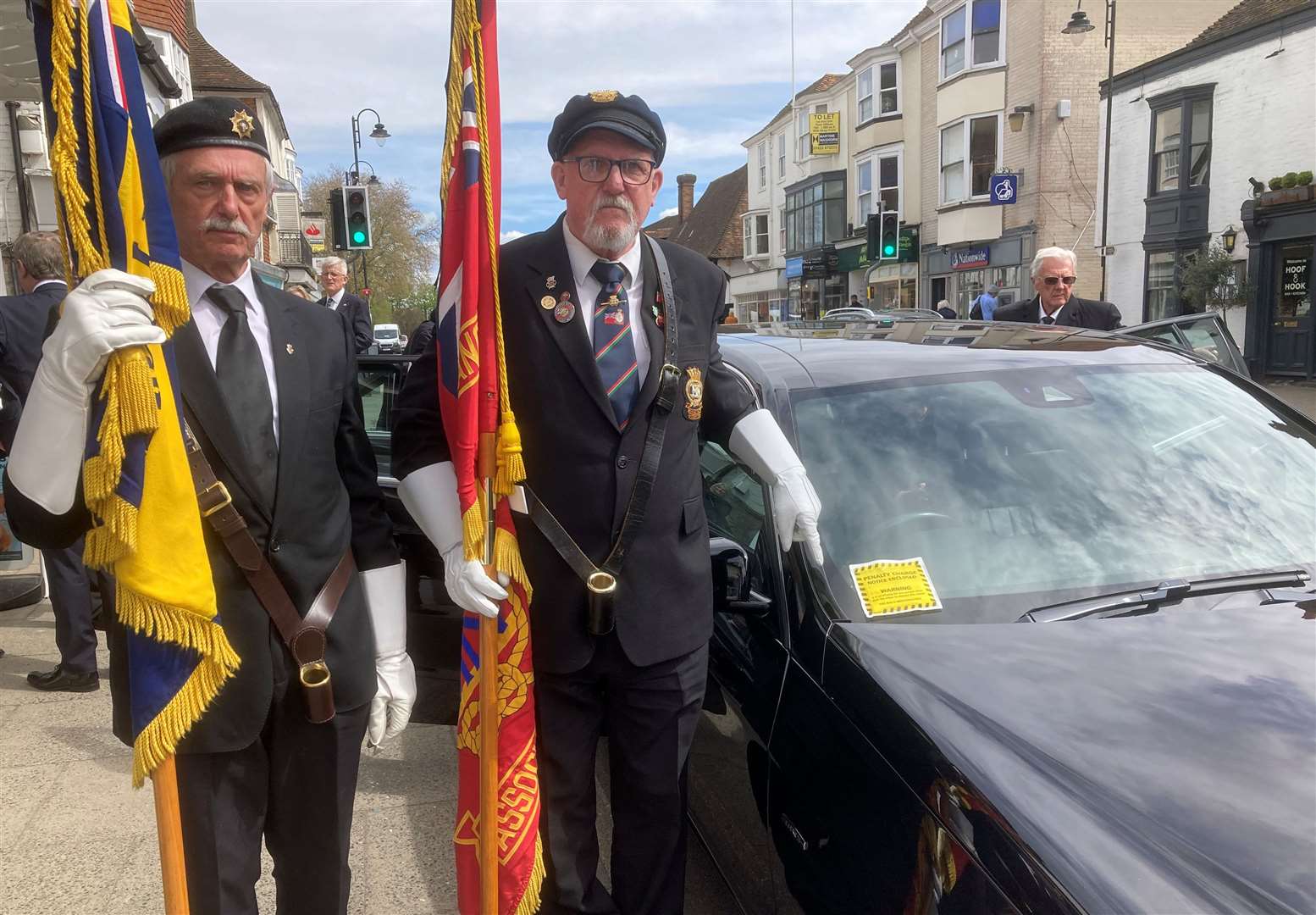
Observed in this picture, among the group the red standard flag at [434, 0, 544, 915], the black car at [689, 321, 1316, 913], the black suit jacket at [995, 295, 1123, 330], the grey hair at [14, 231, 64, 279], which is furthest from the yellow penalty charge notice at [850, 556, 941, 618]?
the black suit jacket at [995, 295, 1123, 330]

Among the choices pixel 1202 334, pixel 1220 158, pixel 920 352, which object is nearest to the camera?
pixel 920 352

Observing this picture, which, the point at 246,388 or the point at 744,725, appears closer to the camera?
the point at 246,388

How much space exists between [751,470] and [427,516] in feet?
2.66

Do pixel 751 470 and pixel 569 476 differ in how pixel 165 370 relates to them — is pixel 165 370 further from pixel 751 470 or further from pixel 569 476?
pixel 751 470

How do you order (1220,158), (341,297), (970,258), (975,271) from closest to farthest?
(341,297)
(1220,158)
(970,258)
(975,271)

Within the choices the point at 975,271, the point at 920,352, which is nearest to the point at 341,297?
the point at 920,352

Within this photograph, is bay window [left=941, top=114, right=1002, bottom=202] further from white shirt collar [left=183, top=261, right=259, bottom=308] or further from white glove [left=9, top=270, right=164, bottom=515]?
white glove [left=9, top=270, right=164, bottom=515]

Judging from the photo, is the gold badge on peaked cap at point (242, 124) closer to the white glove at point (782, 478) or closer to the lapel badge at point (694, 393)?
the lapel badge at point (694, 393)

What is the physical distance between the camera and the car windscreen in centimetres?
214

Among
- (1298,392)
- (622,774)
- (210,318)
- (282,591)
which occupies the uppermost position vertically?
(210,318)

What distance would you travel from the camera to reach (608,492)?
2.06 m

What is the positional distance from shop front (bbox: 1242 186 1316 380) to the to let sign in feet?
21.1

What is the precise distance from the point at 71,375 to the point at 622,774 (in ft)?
4.50

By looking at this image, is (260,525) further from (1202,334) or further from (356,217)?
(356,217)
